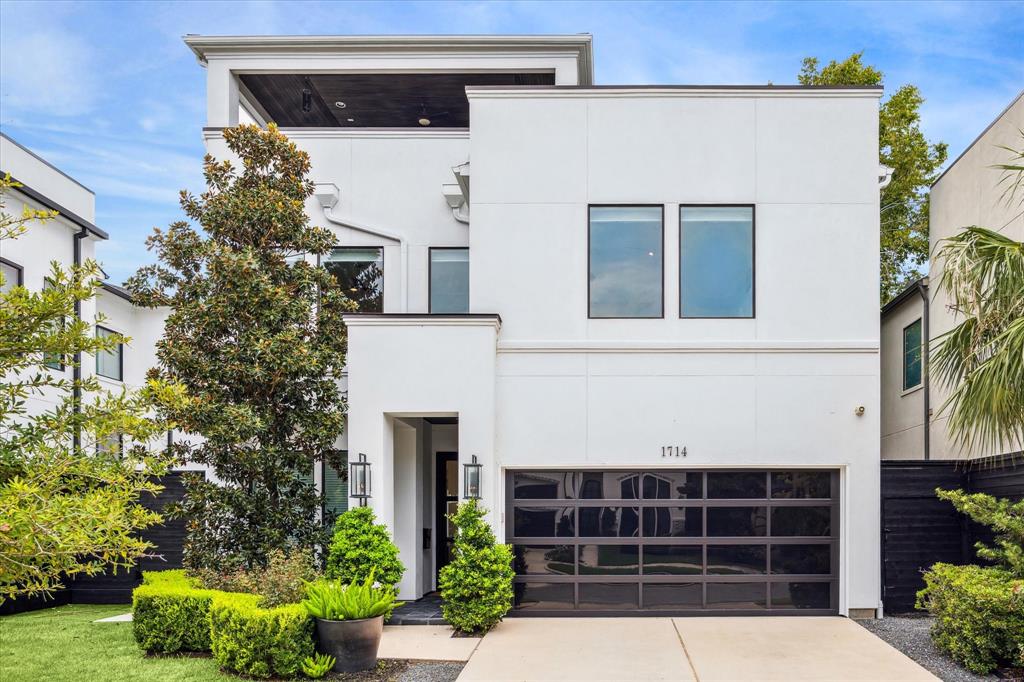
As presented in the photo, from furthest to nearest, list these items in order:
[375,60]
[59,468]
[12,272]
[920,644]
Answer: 1. [375,60]
2. [12,272]
3. [920,644]
4. [59,468]

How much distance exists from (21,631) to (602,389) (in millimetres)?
8404

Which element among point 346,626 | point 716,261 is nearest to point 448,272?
point 716,261

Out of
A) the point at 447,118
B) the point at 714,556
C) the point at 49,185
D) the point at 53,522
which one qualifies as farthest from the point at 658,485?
the point at 49,185

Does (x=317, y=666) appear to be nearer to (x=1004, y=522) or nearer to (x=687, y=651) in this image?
(x=687, y=651)

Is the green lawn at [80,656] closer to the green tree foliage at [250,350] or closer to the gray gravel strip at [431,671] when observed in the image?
the green tree foliage at [250,350]

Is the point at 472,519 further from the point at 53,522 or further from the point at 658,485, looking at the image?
the point at 53,522

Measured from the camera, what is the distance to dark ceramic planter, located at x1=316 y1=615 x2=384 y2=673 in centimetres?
907

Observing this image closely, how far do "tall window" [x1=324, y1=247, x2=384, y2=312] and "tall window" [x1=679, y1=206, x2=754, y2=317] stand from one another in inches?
201

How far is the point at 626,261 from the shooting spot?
41.8ft

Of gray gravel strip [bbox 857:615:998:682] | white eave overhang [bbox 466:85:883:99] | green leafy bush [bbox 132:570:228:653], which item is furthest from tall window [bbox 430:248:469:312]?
gray gravel strip [bbox 857:615:998:682]

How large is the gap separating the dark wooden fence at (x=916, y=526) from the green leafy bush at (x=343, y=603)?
7215mm

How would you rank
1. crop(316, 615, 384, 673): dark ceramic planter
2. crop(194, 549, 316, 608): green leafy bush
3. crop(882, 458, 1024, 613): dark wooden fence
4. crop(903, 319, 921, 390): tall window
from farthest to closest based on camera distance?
crop(903, 319, 921, 390): tall window → crop(882, 458, 1024, 613): dark wooden fence → crop(194, 549, 316, 608): green leafy bush → crop(316, 615, 384, 673): dark ceramic planter

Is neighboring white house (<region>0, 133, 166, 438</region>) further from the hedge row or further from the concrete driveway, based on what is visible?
the concrete driveway

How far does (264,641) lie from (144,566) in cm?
609
